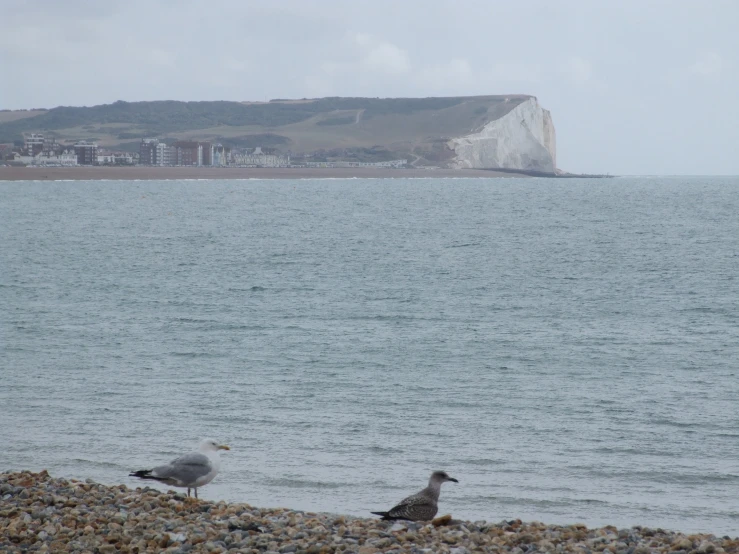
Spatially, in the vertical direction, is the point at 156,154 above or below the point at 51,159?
above

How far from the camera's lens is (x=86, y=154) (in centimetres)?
18212

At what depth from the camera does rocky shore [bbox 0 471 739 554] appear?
6.18 m

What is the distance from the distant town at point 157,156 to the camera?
18000 cm

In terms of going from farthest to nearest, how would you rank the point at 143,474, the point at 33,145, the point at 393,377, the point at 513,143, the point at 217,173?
the point at 33,145 → the point at 513,143 → the point at 217,173 → the point at 393,377 → the point at 143,474

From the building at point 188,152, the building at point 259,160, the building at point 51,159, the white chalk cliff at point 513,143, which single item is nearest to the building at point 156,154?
the building at point 188,152

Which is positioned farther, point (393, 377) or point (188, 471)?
point (393, 377)

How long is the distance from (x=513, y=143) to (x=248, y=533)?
184 metres

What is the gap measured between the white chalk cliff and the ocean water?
142m

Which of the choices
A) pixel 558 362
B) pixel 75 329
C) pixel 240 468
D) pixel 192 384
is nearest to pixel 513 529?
pixel 240 468

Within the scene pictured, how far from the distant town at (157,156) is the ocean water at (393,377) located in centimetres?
14726

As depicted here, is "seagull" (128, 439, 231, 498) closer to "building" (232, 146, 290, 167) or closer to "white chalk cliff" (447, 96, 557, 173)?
"white chalk cliff" (447, 96, 557, 173)

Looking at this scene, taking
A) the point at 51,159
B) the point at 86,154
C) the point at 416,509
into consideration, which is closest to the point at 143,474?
the point at 416,509

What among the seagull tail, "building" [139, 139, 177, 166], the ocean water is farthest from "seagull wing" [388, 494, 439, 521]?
"building" [139, 139, 177, 166]

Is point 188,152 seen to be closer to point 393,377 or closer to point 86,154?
point 86,154
